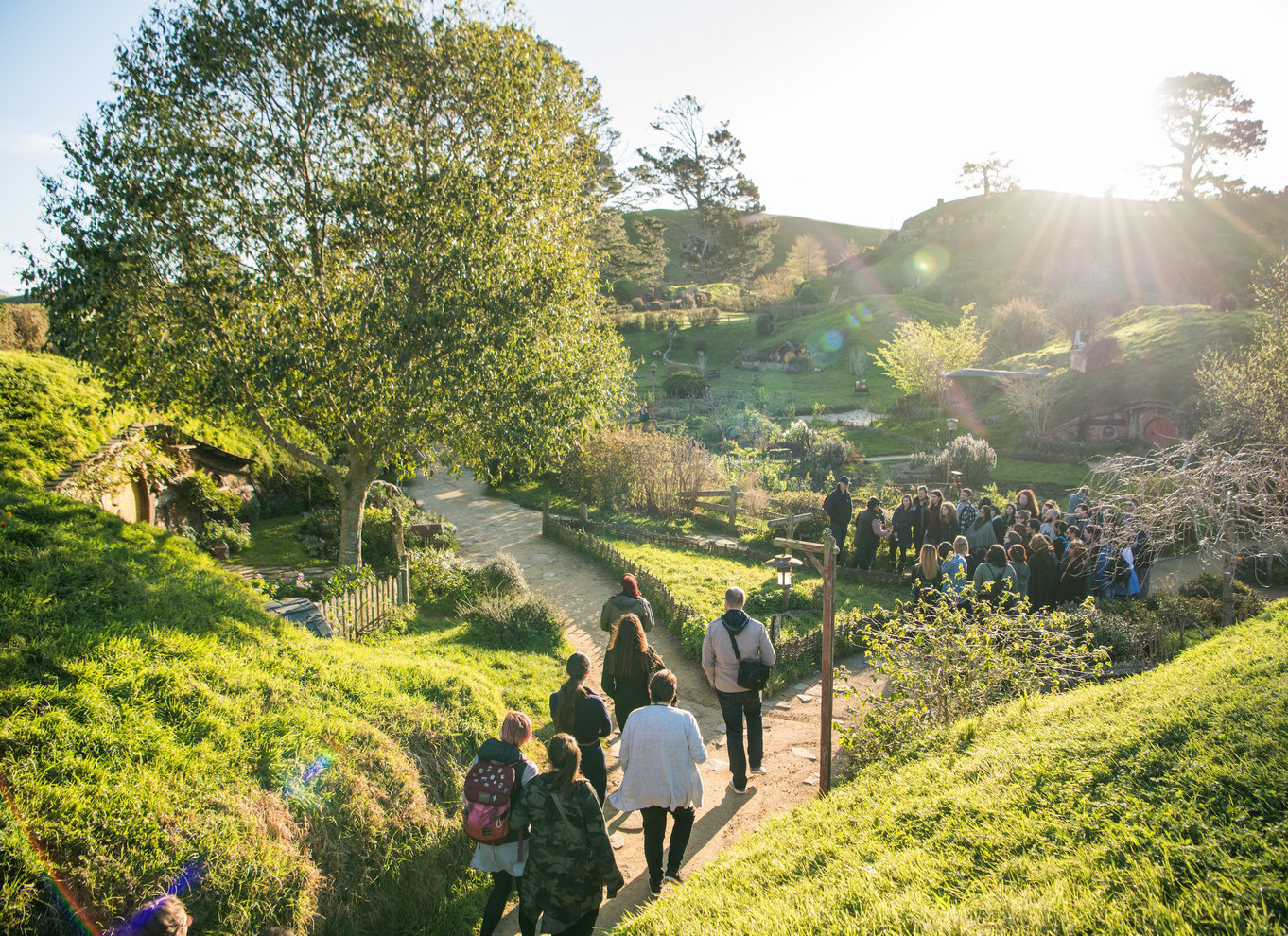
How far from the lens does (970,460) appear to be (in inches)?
847

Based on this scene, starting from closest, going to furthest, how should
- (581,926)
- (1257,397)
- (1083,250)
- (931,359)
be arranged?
(581,926) → (1257,397) → (931,359) → (1083,250)

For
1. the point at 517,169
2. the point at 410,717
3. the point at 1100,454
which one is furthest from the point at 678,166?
the point at 410,717

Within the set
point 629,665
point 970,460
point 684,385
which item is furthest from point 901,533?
point 684,385

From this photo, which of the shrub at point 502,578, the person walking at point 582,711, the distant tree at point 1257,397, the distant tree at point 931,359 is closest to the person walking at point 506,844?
the person walking at point 582,711

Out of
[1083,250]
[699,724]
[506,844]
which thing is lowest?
[699,724]

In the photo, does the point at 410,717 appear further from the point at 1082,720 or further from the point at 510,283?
the point at 510,283

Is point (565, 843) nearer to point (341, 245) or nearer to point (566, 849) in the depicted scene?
point (566, 849)

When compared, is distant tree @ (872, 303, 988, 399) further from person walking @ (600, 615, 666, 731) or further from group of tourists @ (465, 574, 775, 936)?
person walking @ (600, 615, 666, 731)

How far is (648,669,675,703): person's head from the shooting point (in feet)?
16.8

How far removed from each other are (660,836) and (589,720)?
101 cm

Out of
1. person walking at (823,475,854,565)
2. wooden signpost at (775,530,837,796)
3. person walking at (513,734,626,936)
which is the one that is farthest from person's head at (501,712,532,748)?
person walking at (823,475,854,565)

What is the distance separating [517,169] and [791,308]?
165ft

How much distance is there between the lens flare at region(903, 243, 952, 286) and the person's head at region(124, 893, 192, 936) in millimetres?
70190

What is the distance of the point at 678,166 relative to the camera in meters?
60.3
